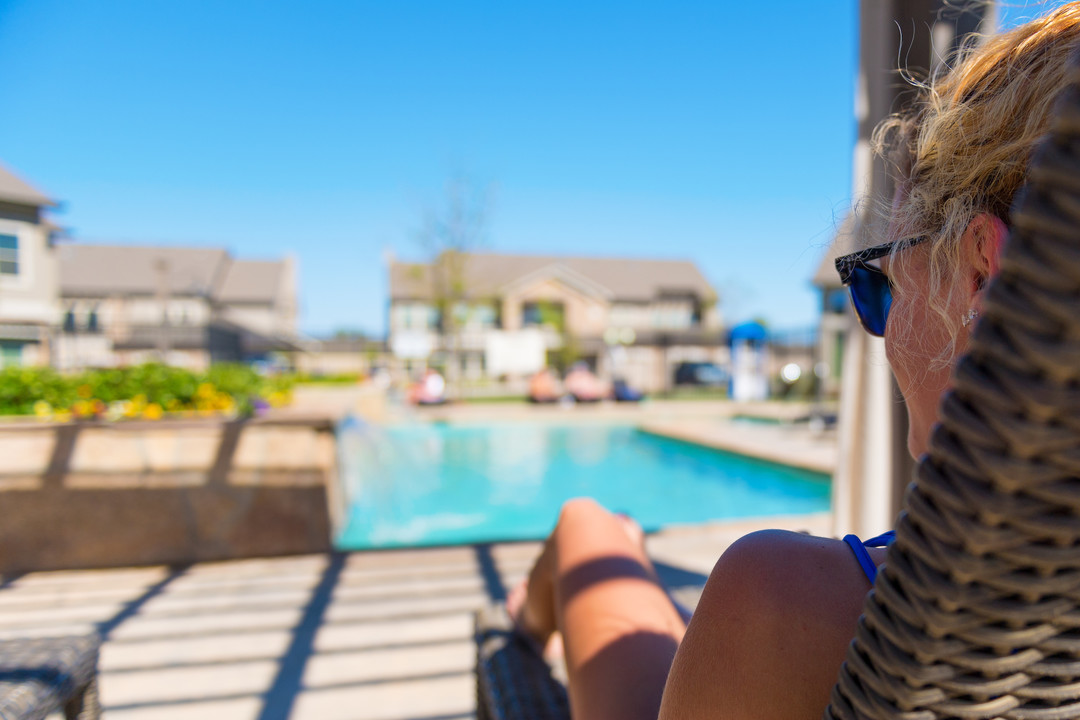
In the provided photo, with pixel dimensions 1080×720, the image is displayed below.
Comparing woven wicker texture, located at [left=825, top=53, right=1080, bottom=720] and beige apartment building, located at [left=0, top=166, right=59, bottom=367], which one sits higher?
beige apartment building, located at [left=0, top=166, right=59, bottom=367]

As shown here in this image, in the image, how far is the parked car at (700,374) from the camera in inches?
1227

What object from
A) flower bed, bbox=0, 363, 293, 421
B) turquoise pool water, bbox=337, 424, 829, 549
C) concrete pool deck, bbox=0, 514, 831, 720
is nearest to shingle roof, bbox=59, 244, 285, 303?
turquoise pool water, bbox=337, 424, 829, 549

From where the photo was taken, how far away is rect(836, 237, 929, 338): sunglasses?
0.70m

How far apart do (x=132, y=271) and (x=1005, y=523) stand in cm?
4013

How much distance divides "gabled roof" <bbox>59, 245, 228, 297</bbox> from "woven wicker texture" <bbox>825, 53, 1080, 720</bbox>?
36406 mm

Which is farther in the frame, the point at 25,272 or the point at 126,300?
the point at 126,300

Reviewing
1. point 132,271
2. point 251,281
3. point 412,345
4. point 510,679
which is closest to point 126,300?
point 132,271

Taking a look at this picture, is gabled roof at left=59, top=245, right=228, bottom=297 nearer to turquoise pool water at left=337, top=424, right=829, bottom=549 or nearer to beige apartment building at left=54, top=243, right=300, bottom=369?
beige apartment building at left=54, top=243, right=300, bottom=369

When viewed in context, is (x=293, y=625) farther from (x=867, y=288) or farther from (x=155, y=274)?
(x=155, y=274)

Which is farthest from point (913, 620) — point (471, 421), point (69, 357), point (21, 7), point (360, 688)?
point (69, 357)

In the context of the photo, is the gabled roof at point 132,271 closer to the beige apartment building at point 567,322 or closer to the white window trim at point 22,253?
the beige apartment building at point 567,322

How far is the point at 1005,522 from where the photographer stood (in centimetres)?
33

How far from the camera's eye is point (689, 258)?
38.7 metres

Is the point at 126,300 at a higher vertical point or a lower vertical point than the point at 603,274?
lower
